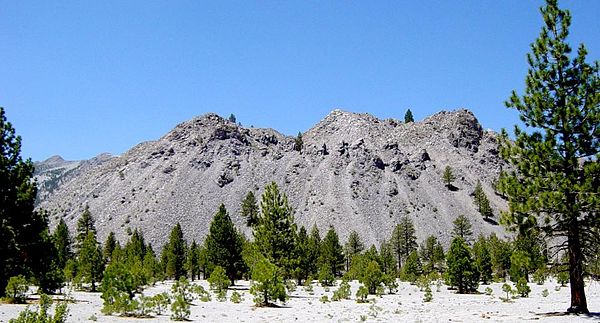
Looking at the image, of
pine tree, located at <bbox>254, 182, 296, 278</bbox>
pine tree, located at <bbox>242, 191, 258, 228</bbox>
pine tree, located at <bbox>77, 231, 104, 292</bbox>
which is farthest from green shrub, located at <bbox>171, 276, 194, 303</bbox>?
pine tree, located at <bbox>242, 191, 258, 228</bbox>

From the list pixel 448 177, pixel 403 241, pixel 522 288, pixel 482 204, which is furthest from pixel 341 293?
pixel 448 177

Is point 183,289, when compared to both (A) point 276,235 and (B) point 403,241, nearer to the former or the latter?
(A) point 276,235

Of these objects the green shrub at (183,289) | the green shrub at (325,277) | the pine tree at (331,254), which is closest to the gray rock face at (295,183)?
the pine tree at (331,254)

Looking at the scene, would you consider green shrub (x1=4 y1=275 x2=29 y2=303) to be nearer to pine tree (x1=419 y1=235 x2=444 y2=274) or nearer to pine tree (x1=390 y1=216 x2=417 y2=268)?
pine tree (x1=419 y1=235 x2=444 y2=274)

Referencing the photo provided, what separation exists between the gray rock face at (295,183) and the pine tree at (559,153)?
112803 millimetres

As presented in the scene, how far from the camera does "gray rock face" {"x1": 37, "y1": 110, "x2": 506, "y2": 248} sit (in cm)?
14550

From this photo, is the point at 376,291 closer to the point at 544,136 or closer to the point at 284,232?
the point at 284,232

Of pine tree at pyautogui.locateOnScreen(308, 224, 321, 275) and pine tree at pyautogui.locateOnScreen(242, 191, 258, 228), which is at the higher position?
pine tree at pyautogui.locateOnScreen(242, 191, 258, 228)

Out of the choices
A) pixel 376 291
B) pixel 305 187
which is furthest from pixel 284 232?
pixel 305 187

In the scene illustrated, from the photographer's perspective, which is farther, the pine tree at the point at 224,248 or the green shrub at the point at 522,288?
the pine tree at the point at 224,248

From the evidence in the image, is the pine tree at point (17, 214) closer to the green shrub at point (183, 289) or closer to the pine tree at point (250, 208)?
the green shrub at point (183, 289)

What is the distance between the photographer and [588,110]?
72.9 feet

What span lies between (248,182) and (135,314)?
139054 mm

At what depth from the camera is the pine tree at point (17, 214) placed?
24.9m
